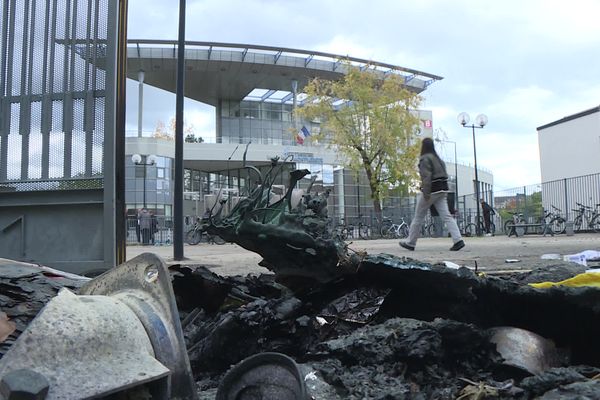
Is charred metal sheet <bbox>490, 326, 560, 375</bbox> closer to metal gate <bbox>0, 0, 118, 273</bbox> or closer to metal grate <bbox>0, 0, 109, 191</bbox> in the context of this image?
metal gate <bbox>0, 0, 118, 273</bbox>

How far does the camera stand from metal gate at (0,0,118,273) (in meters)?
4.05

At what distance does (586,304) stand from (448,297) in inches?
19.5

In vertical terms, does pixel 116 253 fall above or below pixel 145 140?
below

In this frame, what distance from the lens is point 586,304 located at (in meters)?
1.82

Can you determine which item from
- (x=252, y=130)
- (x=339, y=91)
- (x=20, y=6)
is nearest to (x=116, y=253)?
(x=20, y=6)

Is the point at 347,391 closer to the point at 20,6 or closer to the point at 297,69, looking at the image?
the point at 20,6

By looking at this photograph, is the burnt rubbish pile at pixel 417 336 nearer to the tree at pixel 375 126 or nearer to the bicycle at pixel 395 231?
the bicycle at pixel 395 231

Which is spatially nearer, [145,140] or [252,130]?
[145,140]

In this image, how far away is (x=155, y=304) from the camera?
150 centimetres

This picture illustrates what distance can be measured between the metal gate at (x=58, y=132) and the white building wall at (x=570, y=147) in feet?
147

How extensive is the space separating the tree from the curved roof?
4.37 meters

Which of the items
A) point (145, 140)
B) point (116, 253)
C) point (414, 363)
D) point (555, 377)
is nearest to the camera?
point (555, 377)

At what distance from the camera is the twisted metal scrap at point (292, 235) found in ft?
7.30

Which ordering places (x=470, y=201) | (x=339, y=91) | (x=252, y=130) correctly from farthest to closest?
(x=252, y=130) < (x=470, y=201) < (x=339, y=91)
